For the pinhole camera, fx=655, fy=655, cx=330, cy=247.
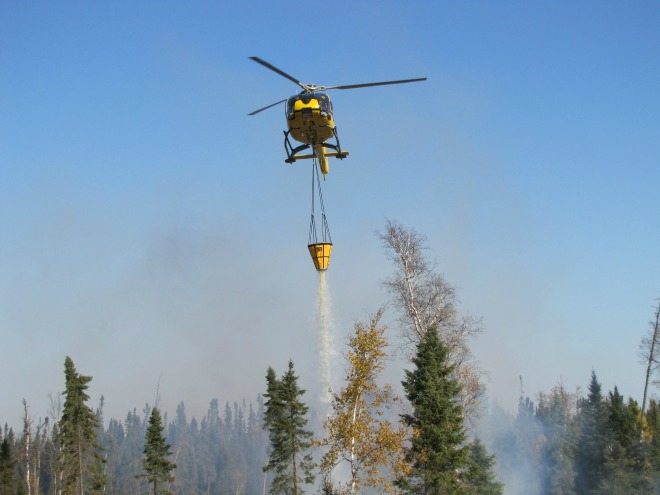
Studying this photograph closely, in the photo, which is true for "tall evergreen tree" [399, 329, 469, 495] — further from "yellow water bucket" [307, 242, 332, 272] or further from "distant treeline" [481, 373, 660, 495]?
"distant treeline" [481, 373, 660, 495]

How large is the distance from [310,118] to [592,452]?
42952 mm

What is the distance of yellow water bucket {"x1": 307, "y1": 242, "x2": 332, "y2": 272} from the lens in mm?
22219

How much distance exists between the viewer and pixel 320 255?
2225 centimetres

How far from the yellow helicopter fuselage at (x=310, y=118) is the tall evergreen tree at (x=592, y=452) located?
3720 cm

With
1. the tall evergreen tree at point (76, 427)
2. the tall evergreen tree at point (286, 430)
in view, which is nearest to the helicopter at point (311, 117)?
the tall evergreen tree at point (286, 430)

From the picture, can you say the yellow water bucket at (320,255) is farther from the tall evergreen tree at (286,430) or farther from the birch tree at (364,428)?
the tall evergreen tree at (286,430)

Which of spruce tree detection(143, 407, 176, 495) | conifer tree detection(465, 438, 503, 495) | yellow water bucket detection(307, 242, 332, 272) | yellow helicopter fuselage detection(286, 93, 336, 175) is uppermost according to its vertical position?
yellow helicopter fuselage detection(286, 93, 336, 175)

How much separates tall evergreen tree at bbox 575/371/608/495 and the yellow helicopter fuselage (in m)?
37.2

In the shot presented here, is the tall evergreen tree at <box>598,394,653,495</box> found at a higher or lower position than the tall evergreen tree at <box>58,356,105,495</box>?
lower

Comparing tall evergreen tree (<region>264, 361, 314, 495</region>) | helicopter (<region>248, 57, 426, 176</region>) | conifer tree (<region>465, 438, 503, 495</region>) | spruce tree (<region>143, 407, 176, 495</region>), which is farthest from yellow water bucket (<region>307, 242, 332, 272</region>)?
spruce tree (<region>143, 407, 176, 495</region>)

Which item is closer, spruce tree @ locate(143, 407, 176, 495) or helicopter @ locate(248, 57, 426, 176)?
helicopter @ locate(248, 57, 426, 176)

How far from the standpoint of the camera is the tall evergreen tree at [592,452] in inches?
1992

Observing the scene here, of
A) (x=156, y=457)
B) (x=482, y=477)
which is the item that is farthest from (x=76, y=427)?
(x=482, y=477)

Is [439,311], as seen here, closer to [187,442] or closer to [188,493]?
[188,493]
